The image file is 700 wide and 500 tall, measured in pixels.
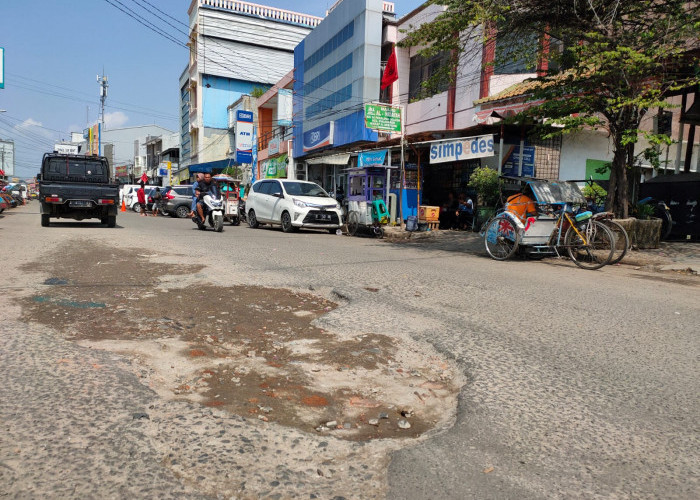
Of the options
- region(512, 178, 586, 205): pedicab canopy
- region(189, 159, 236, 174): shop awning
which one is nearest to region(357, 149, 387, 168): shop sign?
region(512, 178, 586, 205): pedicab canopy

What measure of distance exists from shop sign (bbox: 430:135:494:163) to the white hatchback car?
142 inches

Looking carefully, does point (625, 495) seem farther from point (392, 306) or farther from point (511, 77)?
point (511, 77)

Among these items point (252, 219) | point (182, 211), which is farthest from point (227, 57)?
point (252, 219)

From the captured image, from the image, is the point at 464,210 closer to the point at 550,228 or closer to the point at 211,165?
the point at 550,228

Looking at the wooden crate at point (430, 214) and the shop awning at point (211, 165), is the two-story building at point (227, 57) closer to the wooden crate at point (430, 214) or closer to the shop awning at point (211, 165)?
the shop awning at point (211, 165)

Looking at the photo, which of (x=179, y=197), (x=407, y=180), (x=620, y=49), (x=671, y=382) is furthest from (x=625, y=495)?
(x=179, y=197)

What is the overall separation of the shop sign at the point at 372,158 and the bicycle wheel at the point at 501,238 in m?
9.65

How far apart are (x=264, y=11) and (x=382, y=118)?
41.9 meters

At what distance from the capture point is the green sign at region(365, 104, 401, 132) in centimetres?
1738

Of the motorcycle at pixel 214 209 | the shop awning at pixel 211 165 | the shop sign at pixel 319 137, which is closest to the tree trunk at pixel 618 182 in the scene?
the motorcycle at pixel 214 209

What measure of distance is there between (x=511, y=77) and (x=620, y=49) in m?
10.2

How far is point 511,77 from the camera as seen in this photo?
18.1m

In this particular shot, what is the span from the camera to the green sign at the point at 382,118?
17.4m

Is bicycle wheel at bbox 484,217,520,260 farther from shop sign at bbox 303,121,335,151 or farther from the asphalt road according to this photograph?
shop sign at bbox 303,121,335,151
